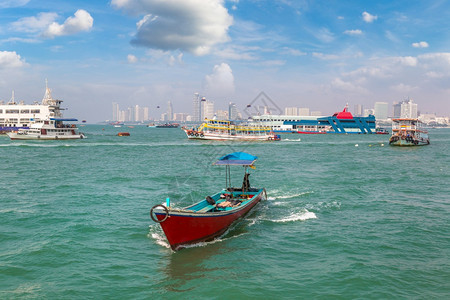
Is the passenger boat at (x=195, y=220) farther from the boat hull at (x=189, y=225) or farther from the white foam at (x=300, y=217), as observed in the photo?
the white foam at (x=300, y=217)

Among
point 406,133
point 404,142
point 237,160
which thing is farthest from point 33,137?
point 406,133

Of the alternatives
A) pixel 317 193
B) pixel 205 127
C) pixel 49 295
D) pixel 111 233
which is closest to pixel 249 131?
pixel 205 127

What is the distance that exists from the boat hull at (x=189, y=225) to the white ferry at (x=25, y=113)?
89.4 meters

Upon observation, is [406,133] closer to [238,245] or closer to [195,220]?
[238,245]

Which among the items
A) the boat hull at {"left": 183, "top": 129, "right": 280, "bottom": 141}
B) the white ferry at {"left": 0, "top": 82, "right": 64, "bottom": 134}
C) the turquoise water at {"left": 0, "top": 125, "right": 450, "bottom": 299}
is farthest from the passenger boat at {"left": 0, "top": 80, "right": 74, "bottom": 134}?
the turquoise water at {"left": 0, "top": 125, "right": 450, "bottom": 299}

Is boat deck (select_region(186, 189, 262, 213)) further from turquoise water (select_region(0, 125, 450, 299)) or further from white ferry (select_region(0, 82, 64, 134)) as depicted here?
white ferry (select_region(0, 82, 64, 134))

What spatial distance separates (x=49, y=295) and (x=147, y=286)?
315 centimetres

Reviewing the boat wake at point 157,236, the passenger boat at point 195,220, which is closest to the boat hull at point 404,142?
the passenger boat at point 195,220

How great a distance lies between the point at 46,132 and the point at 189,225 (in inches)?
3227

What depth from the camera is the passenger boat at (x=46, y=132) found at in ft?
269

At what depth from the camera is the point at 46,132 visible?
3285 inches

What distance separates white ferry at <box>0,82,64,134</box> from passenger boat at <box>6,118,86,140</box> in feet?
24.5

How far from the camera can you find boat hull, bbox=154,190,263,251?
45.0 ft

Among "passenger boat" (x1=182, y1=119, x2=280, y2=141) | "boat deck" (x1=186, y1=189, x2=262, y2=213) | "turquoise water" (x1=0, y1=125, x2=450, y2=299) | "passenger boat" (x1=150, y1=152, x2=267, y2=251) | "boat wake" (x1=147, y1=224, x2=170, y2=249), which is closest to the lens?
"turquoise water" (x1=0, y1=125, x2=450, y2=299)
